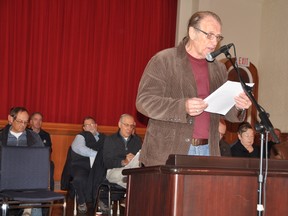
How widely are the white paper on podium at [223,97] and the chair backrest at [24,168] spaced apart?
2.90 metres

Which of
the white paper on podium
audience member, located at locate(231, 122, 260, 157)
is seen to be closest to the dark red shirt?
the white paper on podium

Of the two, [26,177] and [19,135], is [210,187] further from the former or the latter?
[19,135]

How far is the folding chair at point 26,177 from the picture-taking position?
5.07 meters

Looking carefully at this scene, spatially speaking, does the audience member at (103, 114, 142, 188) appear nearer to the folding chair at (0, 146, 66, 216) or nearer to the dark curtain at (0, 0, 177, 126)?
the folding chair at (0, 146, 66, 216)

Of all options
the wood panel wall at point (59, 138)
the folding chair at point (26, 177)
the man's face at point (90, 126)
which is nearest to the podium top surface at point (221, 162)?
the folding chair at point (26, 177)

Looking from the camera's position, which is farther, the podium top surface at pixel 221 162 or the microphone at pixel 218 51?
the microphone at pixel 218 51

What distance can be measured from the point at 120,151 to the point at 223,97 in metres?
3.92

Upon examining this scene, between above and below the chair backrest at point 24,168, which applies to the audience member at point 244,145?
above

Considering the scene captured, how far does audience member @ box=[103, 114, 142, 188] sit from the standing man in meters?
3.07

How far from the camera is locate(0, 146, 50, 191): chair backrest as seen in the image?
5211mm

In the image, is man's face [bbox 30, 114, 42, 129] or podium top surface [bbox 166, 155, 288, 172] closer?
podium top surface [bbox 166, 155, 288, 172]

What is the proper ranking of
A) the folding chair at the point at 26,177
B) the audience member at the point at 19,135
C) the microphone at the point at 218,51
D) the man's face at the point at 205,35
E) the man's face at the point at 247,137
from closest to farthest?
the microphone at the point at 218,51 < the man's face at the point at 205,35 < the folding chair at the point at 26,177 < the audience member at the point at 19,135 < the man's face at the point at 247,137

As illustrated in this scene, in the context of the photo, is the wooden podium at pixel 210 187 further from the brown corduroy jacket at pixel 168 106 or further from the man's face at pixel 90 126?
the man's face at pixel 90 126

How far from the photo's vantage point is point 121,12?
1020 cm
